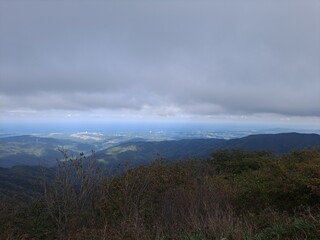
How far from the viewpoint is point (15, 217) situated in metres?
11.6

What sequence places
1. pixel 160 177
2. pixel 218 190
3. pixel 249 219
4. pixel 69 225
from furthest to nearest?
pixel 160 177 → pixel 218 190 → pixel 69 225 → pixel 249 219

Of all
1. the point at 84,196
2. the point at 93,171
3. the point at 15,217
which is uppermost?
the point at 93,171

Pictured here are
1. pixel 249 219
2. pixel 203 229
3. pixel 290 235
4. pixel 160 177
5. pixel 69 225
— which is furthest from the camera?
pixel 160 177

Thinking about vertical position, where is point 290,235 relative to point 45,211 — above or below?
above

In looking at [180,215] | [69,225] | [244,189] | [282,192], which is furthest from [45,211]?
[282,192]

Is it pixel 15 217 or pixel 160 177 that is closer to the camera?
pixel 15 217

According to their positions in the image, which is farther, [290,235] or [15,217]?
[15,217]

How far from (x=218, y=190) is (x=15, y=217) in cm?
760

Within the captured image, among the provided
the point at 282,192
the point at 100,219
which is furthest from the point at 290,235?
the point at 100,219

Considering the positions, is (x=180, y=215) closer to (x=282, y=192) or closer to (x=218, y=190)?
(x=218, y=190)

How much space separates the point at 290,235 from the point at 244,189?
6.02m

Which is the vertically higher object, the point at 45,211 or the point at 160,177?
the point at 160,177

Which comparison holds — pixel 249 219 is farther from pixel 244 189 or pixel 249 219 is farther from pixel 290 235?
pixel 244 189

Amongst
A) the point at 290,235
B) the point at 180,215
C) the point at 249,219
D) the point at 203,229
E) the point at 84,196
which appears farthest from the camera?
the point at 84,196
